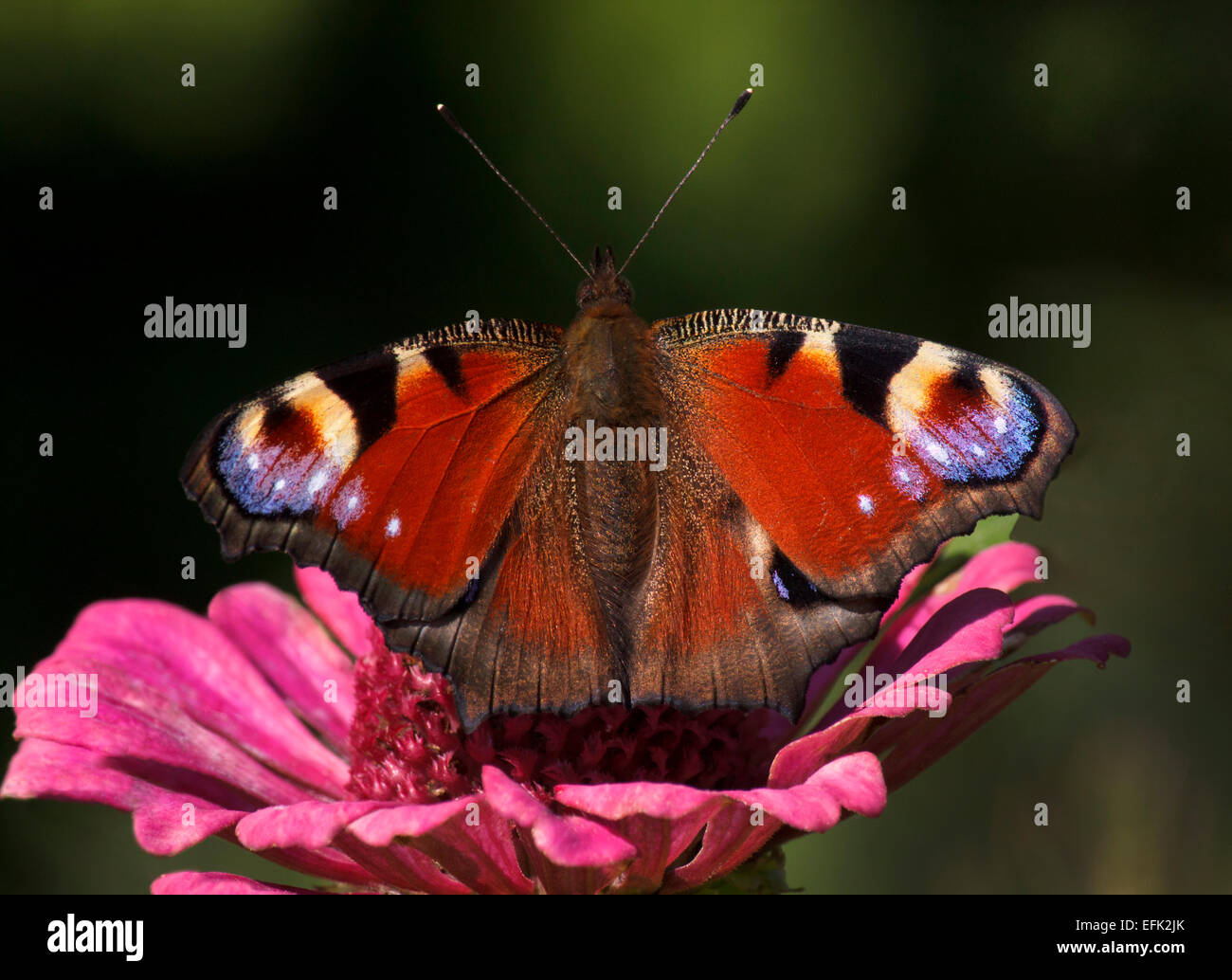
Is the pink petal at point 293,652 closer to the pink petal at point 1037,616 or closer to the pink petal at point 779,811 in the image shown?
the pink petal at point 779,811

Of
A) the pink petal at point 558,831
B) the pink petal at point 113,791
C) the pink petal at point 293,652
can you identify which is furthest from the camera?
the pink petal at point 293,652

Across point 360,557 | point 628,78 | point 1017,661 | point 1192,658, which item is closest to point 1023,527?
point 1192,658

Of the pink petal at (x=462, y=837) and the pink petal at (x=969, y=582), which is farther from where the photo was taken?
the pink petal at (x=969, y=582)

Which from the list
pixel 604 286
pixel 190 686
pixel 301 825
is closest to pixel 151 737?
pixel 190 686

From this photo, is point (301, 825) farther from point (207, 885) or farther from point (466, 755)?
A: point (466, 755)

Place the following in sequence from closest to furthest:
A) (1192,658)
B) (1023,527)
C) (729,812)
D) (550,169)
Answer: (729,812), (1023,527), (1192,658), (550,169)

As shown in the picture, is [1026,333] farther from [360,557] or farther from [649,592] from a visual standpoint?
[360,557]

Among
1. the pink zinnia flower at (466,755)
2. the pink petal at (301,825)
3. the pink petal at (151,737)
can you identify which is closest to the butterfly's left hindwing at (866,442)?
the pink zinnia flower at (466,755)
